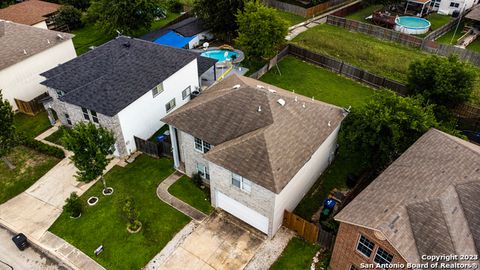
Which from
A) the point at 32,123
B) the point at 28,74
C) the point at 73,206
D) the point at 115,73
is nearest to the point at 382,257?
the point at 73,206

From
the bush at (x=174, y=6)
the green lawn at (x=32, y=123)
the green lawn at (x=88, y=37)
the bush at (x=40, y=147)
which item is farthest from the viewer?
the bush at (x=174, y=6)

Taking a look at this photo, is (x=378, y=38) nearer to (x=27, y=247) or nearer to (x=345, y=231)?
(x=345, y=231)

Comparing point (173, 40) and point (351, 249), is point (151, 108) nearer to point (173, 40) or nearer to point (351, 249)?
point (173, 40)

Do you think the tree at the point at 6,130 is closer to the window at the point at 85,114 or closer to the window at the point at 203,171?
the window at the point at 85,114

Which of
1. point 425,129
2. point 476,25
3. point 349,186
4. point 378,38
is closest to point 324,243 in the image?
point 349,186

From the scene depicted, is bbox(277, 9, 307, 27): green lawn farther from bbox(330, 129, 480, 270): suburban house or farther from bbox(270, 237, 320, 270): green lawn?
bbox(270, 237, 320, 270): green lawn

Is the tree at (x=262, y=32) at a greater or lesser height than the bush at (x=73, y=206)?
greater

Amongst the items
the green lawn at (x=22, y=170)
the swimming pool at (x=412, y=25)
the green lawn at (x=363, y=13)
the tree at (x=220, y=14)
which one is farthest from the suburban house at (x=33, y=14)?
the swimming pool at (x=412, y=25)
